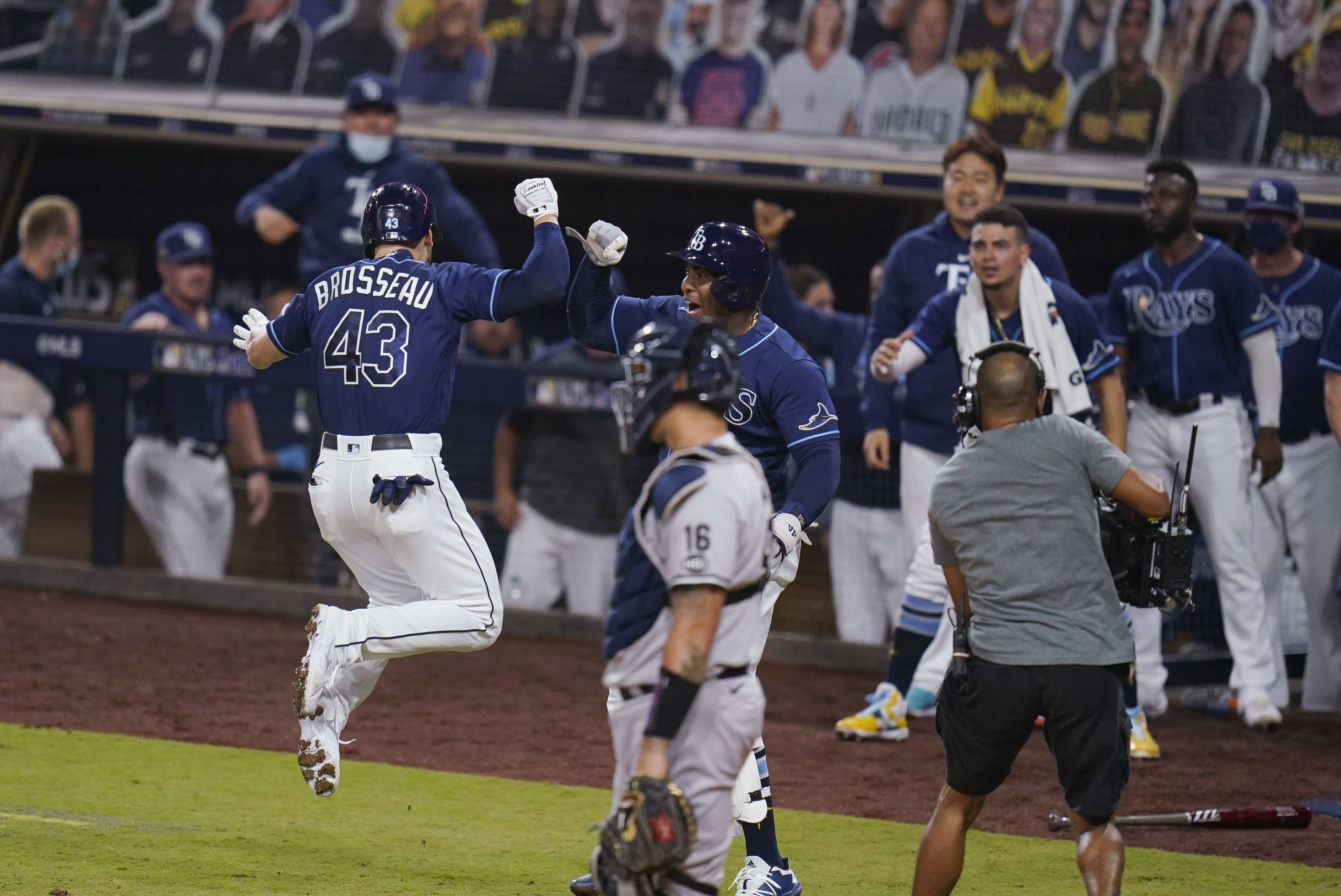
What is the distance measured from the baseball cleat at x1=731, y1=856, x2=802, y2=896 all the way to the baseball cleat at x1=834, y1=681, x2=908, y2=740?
220 centimetres

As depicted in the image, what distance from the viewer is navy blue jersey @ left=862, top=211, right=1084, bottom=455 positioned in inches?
256

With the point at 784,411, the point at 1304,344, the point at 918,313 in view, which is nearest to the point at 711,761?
the point at 784,411

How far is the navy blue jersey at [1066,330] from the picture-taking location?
19.6 feet

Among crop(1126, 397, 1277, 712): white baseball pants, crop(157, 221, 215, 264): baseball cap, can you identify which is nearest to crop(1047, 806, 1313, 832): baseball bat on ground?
crop(1126, 397, 1277, 712): white baseball pants

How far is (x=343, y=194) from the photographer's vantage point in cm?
831

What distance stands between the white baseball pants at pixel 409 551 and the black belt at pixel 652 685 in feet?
4.74

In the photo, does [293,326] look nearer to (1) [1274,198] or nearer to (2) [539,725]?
(2) [539,725]

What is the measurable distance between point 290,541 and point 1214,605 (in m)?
4.80

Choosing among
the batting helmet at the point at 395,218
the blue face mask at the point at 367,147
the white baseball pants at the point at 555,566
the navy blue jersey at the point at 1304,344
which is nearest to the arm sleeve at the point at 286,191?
the blue face mask at the point at 367,147

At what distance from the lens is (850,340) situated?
8539mm

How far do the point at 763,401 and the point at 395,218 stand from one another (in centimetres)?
126

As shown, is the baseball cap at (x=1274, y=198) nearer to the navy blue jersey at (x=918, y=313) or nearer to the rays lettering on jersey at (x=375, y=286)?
the navy blue jersey at (x=918, y=313)

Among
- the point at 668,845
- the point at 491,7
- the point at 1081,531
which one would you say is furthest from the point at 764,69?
the point at 668,845

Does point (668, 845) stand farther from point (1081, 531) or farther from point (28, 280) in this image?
A: point (28, 280)
